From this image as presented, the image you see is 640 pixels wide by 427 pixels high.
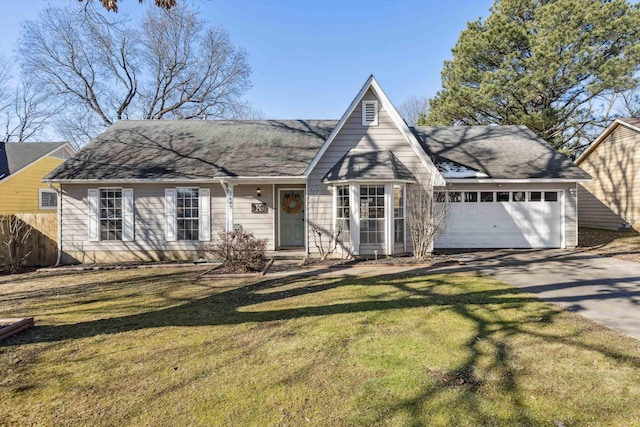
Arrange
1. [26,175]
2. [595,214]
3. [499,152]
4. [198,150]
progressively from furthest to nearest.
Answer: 1. [595,214]
2. [26,175]
3. [499,152]
4. [198,150]

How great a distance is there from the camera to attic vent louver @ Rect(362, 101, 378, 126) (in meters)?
11.0

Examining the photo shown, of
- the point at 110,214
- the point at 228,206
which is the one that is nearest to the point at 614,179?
the point at 228,206

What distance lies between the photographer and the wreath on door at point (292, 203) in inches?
485

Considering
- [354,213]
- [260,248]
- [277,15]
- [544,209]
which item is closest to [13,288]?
[260,248]

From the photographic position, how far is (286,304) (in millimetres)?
6117

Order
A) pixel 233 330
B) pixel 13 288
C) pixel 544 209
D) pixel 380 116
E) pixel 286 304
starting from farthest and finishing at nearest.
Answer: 1. pixel 544 209
2. pixel 380 116
3. pixel 13 288
4. pixel 286 304
5. pixel 233 330

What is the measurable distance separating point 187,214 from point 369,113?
7.08m

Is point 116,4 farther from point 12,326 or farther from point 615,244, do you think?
point 615,244

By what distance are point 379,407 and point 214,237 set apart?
31.6ft

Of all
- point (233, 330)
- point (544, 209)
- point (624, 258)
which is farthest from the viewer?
point (544, 209)

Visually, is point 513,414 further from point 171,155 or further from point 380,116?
point 171,155

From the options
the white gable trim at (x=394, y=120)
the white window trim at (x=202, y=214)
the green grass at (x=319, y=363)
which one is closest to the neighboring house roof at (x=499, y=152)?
the white gable trim at (x=394, y=120)

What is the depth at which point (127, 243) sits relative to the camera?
11.7 metres

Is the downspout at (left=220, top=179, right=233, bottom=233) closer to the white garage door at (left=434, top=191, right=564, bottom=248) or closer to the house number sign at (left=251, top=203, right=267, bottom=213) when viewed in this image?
the house number sign at (left=251, top=203, right=267, bottom=213)
